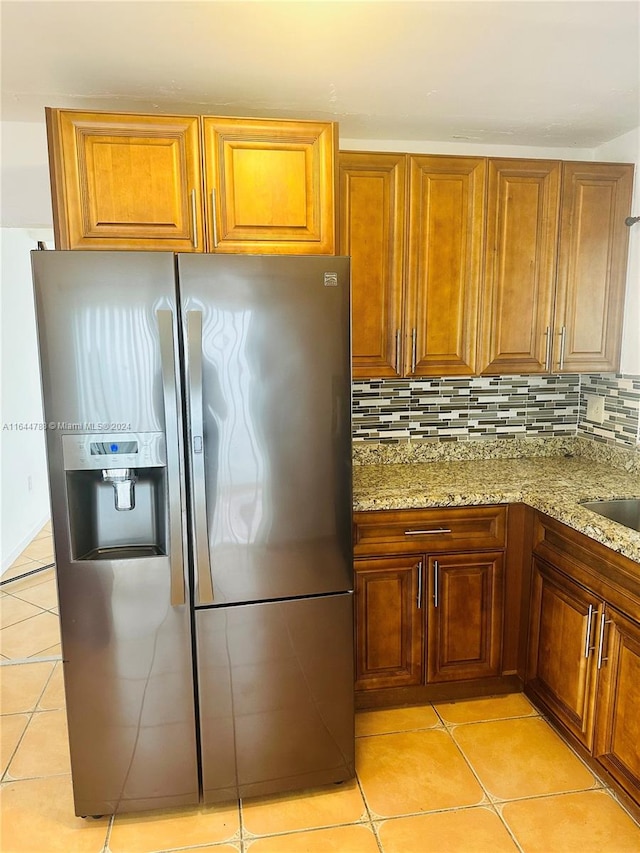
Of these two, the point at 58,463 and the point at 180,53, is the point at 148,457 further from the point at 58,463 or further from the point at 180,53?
the point at 180,53

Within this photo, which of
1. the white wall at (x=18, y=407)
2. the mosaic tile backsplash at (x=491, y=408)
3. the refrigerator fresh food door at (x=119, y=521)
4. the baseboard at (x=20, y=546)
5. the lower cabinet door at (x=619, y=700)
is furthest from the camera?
the white wall at (x=18, y=407)

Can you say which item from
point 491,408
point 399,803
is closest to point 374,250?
point 491,408

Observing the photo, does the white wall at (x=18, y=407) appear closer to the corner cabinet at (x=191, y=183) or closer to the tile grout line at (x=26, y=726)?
the tile grout line at (x=26, y=726)

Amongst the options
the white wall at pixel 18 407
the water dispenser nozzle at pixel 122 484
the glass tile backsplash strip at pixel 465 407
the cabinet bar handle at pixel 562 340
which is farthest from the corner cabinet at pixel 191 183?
the white wall at pixel 18 407

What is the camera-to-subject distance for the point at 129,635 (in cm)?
186

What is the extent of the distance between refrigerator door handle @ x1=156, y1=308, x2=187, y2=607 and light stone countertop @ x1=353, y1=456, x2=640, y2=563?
0.74 metres

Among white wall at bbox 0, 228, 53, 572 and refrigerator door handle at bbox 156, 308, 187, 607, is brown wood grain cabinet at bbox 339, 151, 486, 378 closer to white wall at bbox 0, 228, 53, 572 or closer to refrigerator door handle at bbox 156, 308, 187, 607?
refrigerator door handle at bbox 156, 308, 187, 607

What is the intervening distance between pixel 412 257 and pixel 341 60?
0.82 m

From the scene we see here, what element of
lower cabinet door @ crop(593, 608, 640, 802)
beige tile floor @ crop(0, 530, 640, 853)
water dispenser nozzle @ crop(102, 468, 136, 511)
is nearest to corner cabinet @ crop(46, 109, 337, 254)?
water dispenser nozzle @ crop(102, 468, 136, 511)

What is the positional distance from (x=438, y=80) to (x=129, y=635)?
6.87 feet

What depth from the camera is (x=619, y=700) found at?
1928 millimetres

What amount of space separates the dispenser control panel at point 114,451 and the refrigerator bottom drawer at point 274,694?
529mm

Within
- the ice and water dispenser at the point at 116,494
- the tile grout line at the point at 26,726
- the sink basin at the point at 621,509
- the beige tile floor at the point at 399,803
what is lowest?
the tile grout line at the point at 26,726

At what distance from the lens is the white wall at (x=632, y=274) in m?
2.59
